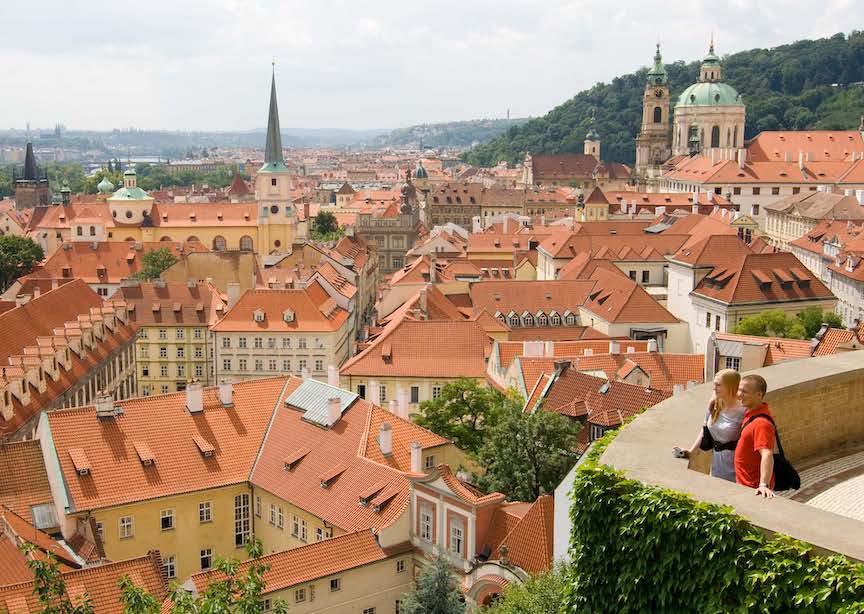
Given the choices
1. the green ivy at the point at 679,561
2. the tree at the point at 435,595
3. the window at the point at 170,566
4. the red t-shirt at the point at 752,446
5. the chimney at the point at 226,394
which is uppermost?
the red t-shirt at the point at 752,446

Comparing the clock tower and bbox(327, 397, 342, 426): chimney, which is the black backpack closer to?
bbox(327, 397, 342, 426): chimney

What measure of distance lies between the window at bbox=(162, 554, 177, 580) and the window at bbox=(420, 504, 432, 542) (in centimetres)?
894

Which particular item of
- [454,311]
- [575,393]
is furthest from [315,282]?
[575,393]

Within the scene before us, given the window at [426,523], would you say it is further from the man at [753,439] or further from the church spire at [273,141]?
the church spire at [273,141]

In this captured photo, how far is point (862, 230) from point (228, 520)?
60295 mm

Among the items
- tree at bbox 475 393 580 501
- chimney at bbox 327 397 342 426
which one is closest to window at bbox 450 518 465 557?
tree at bbox 475 393 580 501

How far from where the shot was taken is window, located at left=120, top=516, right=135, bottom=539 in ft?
110

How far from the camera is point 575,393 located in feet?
128

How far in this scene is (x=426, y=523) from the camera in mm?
30422

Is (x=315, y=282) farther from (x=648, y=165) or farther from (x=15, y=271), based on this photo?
(x=648, y=165)

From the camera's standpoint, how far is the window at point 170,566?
112 ft

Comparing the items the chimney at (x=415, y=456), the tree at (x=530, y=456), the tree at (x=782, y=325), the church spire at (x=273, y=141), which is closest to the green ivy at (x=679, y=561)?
the chimney at (x=415, y=456)

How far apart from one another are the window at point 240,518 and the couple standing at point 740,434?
2798cm

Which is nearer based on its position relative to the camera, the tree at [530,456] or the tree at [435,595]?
the tree at [435,595]
